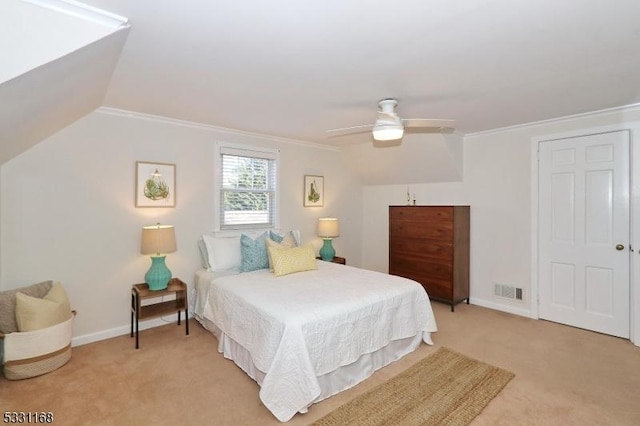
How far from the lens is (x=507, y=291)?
4086 mm

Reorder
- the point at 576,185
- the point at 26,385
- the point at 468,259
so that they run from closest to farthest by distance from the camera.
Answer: the point at 26,385 → the point at 576,185 → the point at 468,259

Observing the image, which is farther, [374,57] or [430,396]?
[430,396]

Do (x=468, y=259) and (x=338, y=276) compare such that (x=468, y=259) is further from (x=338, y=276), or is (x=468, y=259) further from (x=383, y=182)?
(x=338, y=276)

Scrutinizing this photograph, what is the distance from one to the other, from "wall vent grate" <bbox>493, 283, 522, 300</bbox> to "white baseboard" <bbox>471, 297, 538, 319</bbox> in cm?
13

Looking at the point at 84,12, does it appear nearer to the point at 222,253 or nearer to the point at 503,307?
the point at 222,253

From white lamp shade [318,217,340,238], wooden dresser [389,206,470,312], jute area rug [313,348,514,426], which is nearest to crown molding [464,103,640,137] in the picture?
wooden dresser [389,206,470,312]

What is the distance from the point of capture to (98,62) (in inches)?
78.4

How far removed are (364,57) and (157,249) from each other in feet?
8.62

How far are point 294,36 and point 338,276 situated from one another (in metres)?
2.26

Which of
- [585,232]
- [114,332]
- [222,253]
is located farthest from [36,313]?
[585,232]

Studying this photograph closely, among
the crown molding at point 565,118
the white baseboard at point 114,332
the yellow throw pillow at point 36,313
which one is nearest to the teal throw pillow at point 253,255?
the white baseboard at point 114,332

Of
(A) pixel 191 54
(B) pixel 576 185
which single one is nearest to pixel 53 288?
(A) pixel 191 54

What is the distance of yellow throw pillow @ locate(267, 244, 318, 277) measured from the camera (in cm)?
335

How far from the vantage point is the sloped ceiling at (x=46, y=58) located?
139cm
